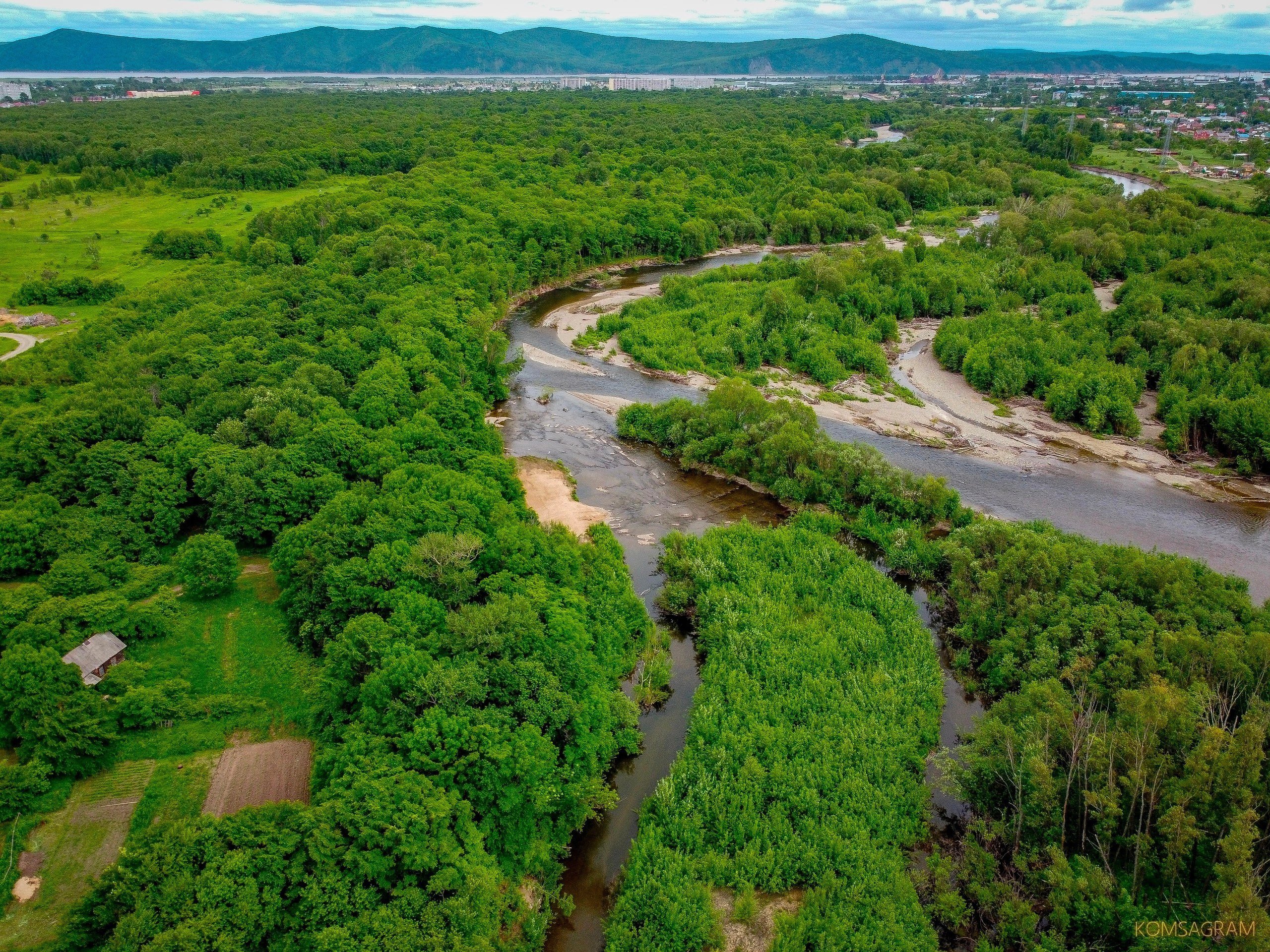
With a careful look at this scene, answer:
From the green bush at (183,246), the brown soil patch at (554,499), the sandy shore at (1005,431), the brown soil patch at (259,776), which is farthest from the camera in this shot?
the green bush at (183,246)

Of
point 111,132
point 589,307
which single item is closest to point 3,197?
point 111,132

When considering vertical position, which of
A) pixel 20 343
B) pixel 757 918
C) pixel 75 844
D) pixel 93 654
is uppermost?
pixel 20 343

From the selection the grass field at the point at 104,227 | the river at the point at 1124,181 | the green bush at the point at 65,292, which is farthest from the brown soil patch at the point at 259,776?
the river at the point at 1124,181

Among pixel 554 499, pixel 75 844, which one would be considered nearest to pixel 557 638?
pixel 75 844

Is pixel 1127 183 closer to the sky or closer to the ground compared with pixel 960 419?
closer to the sky

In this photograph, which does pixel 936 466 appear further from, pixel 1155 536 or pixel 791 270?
pixel 791 270

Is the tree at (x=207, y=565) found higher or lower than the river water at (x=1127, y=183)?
lower

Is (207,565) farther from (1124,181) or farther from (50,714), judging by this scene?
(1124,181)

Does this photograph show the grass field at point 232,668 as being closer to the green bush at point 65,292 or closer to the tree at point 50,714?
the tree at point 50,714
